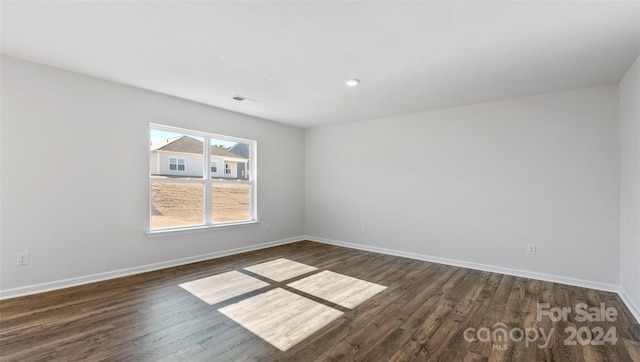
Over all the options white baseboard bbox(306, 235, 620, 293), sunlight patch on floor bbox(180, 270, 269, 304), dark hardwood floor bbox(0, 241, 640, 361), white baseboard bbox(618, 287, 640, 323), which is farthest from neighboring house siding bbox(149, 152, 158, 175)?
white baseboard bbox(618, 287, 640, 323)

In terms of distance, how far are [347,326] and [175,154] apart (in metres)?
3.50

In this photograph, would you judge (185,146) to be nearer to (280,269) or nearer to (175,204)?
(175,204)

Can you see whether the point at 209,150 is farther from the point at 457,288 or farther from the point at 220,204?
the point at 457,288

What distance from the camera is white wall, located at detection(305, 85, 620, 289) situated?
3.44m

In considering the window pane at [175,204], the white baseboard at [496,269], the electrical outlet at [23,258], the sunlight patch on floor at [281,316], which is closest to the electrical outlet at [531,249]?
→ the white baseboard at [496,269]

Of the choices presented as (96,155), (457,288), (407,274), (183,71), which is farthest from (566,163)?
(96,155)

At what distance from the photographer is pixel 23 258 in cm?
297

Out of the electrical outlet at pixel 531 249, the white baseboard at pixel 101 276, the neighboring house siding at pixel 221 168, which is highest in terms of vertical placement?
the neighboring house siding at pixel 221 168

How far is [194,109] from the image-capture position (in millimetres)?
4395

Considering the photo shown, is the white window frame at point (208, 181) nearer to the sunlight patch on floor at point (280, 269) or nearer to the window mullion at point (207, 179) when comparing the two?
the window mullion at point (207, 179)

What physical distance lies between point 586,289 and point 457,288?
1559 millimetres

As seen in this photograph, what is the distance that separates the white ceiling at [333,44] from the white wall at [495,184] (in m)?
0.52

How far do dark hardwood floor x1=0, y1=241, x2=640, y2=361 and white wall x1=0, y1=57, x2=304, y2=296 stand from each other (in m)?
0.35

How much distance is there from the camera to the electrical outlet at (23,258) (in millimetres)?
2946
